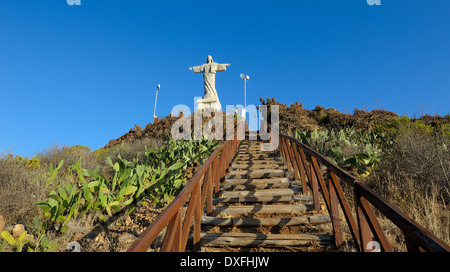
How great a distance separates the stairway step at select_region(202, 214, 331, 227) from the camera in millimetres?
4273

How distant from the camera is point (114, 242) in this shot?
4059 millimetres

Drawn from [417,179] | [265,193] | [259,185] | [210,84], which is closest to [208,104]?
[210,84]

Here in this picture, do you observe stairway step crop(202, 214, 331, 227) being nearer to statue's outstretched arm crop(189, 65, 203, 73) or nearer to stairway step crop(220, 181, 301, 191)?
stairway step crop(220, 181, 301, 191)

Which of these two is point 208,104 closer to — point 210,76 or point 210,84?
point 210,84

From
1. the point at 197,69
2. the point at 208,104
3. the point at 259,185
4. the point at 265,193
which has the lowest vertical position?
the point at 265,193

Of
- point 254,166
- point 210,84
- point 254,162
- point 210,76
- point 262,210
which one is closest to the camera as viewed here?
point 262,210

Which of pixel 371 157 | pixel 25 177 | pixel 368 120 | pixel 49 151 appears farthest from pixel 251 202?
pixel 368 120

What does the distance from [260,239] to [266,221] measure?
57cm

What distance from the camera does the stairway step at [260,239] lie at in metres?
3.70

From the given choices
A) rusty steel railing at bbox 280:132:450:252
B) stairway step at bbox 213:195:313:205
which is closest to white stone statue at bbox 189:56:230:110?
stairway step at bbox 213:195:313:205

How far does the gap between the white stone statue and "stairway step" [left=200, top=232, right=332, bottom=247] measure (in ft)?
48.7

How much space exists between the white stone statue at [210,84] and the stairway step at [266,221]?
47.1 ft

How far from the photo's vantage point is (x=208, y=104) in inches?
726

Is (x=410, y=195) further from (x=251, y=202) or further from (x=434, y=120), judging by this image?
(x=434, y=120)
